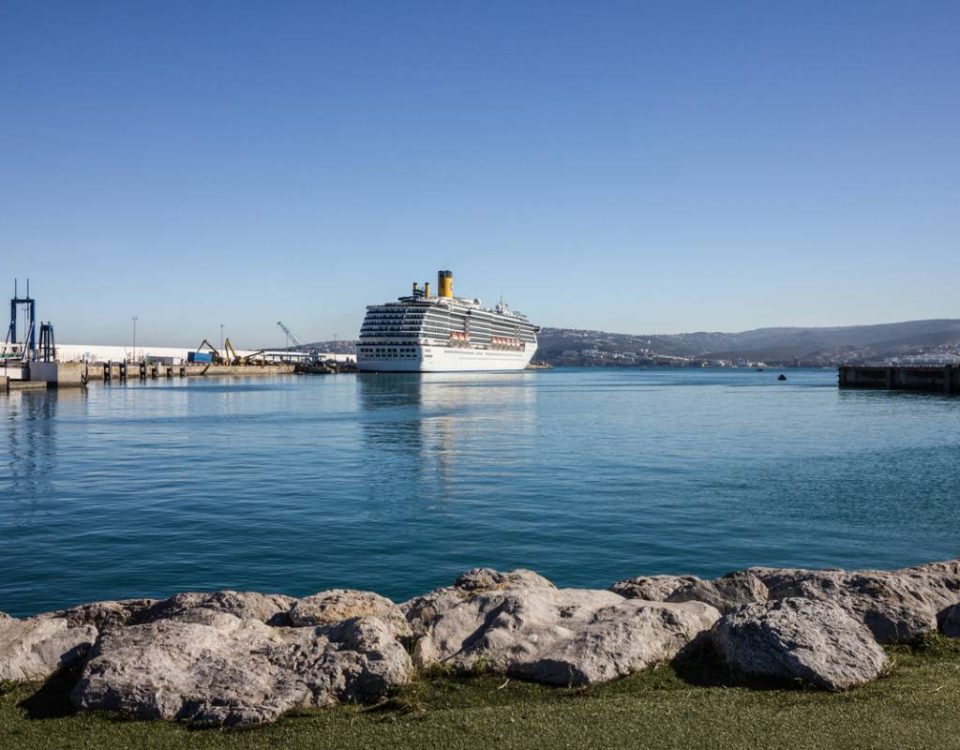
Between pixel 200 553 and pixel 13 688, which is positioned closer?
pixel 13 688

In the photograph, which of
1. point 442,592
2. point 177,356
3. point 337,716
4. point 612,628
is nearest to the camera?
point 337,716

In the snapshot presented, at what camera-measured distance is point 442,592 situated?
7816mm

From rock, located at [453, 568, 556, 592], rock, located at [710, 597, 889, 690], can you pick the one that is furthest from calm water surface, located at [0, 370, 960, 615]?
rock, located at [710, 597, 889, 690]

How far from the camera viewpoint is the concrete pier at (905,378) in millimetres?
68438

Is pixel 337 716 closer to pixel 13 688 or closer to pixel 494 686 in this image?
pixel 494 686

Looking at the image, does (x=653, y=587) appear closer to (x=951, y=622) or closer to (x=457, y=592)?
(x=457, y=592)

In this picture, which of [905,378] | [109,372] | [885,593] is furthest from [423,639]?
[109,372]

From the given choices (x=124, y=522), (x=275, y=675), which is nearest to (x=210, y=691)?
(x=275, y=675)

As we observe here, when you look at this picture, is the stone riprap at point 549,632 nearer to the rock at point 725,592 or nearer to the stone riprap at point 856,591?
the rock at point 725,592

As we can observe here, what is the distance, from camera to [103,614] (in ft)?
23.8

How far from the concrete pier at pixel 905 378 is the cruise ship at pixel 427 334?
5631cm

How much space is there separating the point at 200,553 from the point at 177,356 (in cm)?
15178

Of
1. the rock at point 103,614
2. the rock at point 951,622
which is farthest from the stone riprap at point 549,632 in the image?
the rock at point 103,614

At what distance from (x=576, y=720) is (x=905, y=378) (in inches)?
3255
